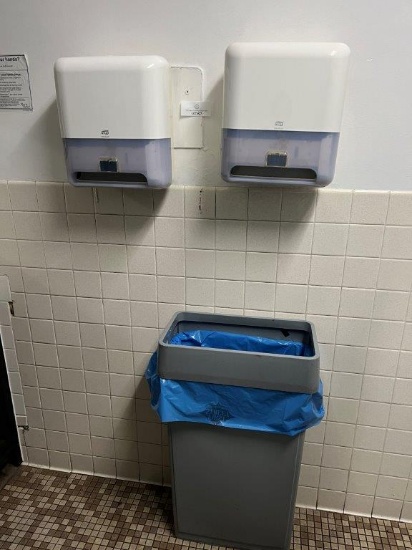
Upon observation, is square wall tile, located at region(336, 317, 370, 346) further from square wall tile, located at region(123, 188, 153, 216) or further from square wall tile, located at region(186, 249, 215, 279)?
square wall tile, located at region(123, 188, 153, 216)

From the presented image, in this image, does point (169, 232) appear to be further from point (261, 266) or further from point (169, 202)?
point (261, 266)

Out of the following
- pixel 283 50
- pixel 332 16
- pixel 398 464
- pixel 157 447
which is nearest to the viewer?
pixel 283 50

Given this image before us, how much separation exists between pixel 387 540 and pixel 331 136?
154cm

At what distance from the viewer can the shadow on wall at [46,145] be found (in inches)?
56.7

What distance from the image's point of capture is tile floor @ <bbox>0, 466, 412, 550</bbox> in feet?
5.18

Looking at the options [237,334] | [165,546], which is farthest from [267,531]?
[237,334]

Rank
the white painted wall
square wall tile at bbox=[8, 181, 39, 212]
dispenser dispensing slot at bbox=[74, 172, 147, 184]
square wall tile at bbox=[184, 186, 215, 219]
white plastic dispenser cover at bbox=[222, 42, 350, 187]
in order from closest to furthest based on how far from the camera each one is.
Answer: white plastic dispenser cover at bbox=[222, 42, 350, 187] < the white painted wall < dispenser dispensing slot at bbox=[74, 172, 147, 184] < square wall tile at bbox=[184, 186, 215, 219] < square wall tile at bbox=[8, 181, 39, 212]

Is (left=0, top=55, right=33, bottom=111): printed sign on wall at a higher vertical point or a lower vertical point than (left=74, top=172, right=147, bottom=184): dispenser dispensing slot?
higher

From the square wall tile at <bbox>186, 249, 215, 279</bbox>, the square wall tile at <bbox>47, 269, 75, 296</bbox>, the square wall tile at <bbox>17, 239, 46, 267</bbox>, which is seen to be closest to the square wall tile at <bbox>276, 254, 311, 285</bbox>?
the square wall tile at <bbox>186, 249, 215, 279</bbox>

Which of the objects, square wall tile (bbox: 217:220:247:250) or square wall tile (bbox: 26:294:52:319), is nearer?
square wall tile (bbox: 217:220:247:250)

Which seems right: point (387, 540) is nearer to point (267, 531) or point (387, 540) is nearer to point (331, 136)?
point (267, 531)

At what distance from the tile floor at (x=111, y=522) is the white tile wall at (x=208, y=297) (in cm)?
8

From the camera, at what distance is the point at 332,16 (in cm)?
120

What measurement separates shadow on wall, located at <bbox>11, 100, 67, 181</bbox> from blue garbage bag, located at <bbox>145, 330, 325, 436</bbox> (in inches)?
33.0
